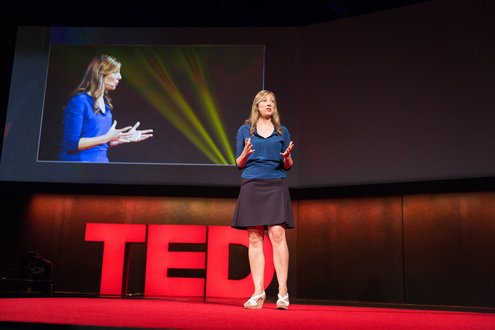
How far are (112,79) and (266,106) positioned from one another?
13.2 ft

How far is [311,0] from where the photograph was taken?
7281 millimetres


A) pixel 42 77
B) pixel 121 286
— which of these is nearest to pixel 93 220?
pixel 121 286

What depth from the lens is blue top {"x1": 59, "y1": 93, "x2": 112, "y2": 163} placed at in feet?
21.9

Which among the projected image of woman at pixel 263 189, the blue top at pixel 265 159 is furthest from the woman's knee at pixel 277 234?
the blue top at pixel 265 159

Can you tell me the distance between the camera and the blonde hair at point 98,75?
6.83 m

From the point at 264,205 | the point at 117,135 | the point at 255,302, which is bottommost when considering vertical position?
the point at 255,302

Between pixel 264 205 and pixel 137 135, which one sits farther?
pixel 137 135

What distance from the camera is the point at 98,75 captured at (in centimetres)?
693

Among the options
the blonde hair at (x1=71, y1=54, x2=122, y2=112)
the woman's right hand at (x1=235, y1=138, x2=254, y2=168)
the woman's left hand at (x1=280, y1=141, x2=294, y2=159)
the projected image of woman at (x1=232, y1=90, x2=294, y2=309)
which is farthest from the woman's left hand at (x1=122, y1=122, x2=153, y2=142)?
the woman's left hand at (x1=280, y1=141, x2=294, y2=159)

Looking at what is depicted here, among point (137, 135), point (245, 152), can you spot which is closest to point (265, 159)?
point (245, 152)

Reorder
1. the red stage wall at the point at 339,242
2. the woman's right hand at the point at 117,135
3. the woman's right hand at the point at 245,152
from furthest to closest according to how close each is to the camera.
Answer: the woman's right hand at the point at 117,135 < the red stage wall at the point at 339,242 < the woman's right hand at the point at 245,152

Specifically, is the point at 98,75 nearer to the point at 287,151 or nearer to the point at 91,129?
the point at 91,129

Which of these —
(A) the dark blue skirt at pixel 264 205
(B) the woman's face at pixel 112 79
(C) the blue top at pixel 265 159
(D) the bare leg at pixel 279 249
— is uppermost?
(B) the woman's face at pixel 112 79

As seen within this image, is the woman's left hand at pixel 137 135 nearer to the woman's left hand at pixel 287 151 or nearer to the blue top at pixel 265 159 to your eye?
the blue top at pixel 265 159
